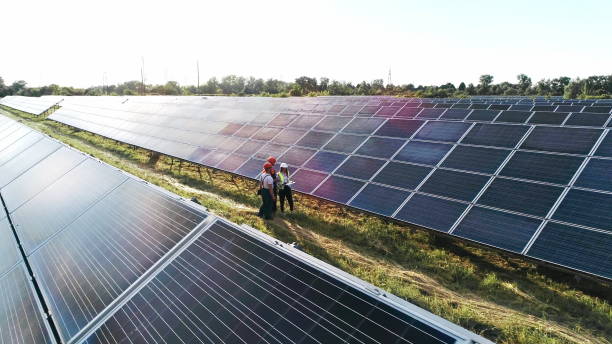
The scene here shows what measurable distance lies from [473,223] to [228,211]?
819 centimetres

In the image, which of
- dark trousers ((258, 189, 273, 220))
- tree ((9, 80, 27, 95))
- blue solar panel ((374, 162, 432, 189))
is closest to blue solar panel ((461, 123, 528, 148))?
blue solar panel ((374, 162, 432, 189))

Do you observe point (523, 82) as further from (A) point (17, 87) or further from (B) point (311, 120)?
(A) point (17, 87)

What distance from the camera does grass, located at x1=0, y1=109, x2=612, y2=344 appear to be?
660 cm

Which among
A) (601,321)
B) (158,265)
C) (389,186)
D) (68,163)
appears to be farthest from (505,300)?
(68,163)

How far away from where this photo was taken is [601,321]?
21.6ft

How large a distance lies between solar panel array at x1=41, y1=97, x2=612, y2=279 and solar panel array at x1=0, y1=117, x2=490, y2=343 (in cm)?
549

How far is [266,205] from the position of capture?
11.8 metres

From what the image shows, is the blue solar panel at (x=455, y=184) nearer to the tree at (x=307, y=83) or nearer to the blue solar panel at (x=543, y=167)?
the blue solar panel at (x=543, y=167)

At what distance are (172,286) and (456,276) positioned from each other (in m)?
6.68

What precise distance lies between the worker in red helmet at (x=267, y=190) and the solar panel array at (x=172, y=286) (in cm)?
431

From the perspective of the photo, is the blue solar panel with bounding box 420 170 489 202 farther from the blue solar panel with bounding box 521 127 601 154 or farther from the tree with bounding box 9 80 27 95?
the tree with bounding box 9 80 27 95

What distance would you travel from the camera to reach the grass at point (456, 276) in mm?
6602

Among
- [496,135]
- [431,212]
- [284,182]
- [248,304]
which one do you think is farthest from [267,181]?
[248,304]

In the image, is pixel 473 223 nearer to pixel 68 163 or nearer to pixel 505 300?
pixel 505 300
